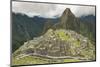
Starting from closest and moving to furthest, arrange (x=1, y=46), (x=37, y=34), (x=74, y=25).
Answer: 1. (x=1, y=46)
2. (x=37, y=34)
3. (x=74, y=25)

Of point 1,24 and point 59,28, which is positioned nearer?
point 1,24

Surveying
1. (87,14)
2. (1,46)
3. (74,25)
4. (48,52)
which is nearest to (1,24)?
(1,46)

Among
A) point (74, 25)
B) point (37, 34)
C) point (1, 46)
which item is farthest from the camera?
point (74, 25)

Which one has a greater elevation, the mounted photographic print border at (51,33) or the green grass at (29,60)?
the mounted photographic print border at (51,33)

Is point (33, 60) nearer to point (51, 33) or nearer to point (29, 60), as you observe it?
point (29, 60)

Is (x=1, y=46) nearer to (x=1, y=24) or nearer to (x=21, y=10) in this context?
(x=1, y=24)

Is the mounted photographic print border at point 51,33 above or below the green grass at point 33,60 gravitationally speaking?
above

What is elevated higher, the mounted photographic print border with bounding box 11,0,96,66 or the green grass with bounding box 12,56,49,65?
the mounted photographic print border with bounding box 11,0,96,66

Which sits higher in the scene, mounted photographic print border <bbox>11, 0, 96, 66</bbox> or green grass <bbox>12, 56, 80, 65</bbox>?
mounted photographic print border <bbox>11, 0, 96, 66</bbox>
